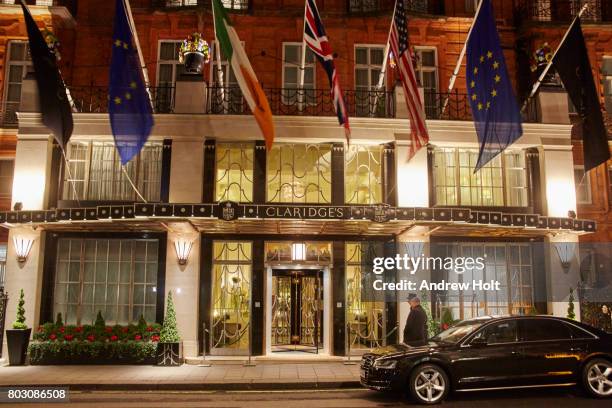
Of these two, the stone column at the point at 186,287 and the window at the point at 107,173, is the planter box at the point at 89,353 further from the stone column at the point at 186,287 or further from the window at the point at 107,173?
the window at the point at 107,173

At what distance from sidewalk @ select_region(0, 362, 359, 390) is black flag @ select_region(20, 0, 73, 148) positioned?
5.55m

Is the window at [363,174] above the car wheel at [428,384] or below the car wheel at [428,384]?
above

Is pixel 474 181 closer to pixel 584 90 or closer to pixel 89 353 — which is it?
pixel 584 90

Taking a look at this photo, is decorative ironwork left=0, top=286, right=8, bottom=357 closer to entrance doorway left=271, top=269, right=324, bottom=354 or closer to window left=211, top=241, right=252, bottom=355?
window left=211, top=241, right=252, bottom=355

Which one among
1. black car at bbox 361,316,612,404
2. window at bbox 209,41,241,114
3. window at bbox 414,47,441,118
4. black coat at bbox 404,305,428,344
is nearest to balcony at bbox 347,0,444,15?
window at bbox 414,47,441,118

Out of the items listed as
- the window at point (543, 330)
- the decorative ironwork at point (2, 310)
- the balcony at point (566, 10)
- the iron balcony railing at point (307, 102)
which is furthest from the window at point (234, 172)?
the balcony at point (566, 10)

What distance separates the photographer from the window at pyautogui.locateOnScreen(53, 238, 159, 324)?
16.6 metres

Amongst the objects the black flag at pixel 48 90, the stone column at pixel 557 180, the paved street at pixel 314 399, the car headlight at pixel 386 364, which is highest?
the black flag at pixel 48 90

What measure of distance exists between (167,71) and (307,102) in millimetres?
4751

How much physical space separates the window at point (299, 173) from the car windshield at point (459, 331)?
646cm

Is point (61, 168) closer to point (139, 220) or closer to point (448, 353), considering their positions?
point (139, 220)

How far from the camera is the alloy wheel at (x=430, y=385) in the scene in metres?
10.3

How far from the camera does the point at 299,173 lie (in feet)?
57.0

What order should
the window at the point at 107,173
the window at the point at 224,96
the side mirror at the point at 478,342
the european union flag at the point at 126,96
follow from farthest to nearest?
the window at the point at 224,96 → the window at the point at 107,173 → the european union flag at the point at 126,96 → the side mirror at the point at 478,342
